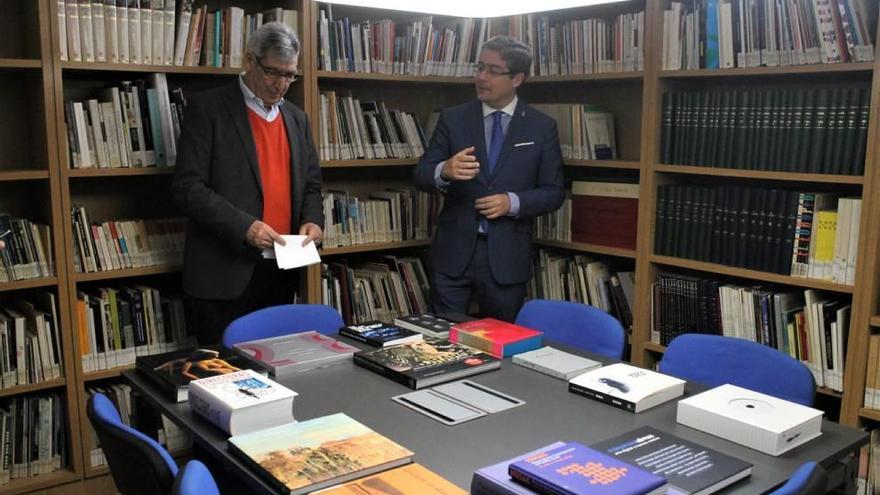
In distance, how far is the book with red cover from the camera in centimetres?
346

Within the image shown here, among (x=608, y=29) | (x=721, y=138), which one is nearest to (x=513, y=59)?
(x=608, y=29)

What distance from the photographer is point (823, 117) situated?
2805mm

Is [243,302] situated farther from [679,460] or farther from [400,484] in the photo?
[679,460]

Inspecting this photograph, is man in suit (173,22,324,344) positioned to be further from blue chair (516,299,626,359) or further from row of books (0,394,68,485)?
blue chair (516,299,626,359)

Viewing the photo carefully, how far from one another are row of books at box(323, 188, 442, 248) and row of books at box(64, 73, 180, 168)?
0.79m

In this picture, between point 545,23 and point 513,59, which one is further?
point 545,23

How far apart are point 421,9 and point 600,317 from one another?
3.88 feet

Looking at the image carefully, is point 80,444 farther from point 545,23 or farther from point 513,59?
point 545,23

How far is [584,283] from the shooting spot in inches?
144

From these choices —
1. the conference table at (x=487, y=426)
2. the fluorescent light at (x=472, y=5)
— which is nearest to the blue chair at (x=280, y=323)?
→ the conference table at (x=487, y=426)

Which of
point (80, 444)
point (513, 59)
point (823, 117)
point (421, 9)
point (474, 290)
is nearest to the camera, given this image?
point (421, 9)

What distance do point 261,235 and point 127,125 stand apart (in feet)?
2.58

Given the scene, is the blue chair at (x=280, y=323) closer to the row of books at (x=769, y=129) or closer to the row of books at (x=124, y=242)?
the row of books at (x=124, y=242)

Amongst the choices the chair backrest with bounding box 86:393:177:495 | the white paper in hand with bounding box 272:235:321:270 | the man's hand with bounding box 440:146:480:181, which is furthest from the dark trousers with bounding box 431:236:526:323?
the chair backrest with bounding box 86:393:177:495
